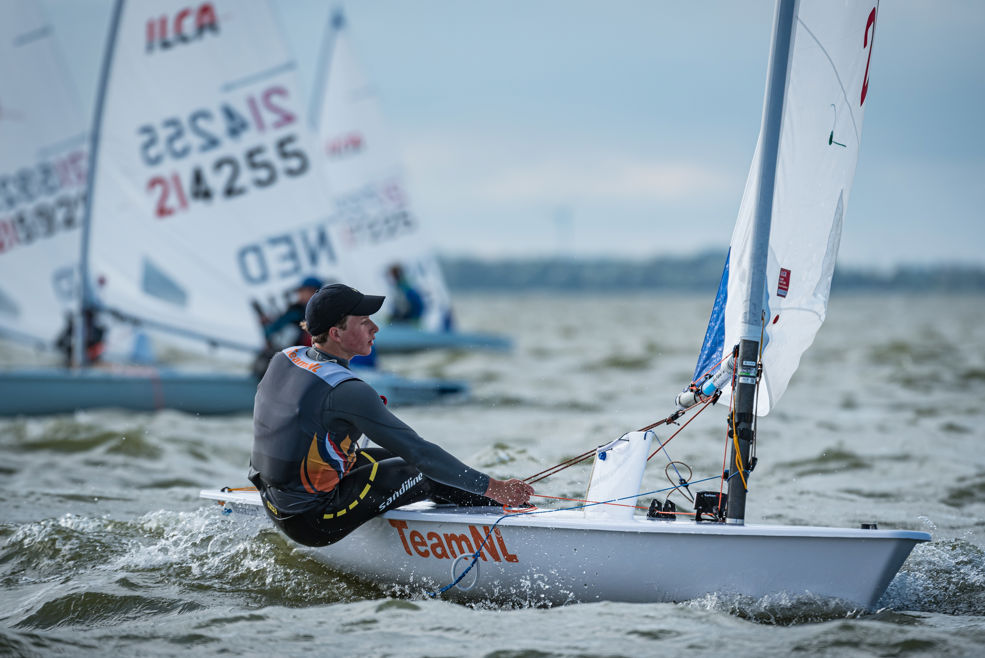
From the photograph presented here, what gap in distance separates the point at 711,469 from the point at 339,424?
11.5ft

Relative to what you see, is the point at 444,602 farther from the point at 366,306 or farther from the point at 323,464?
the point at 366,306

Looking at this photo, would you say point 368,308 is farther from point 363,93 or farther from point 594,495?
point 363,93

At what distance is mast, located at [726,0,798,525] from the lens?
11.1 feet

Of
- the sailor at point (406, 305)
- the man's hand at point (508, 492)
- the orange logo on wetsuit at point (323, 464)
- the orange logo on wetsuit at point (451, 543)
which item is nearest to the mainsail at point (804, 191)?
the man's hand at point (508, 492)

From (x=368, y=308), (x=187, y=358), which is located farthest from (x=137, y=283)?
(x=187, y=358)

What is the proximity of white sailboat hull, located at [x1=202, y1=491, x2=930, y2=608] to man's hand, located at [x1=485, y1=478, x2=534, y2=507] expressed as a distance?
0.19 feet

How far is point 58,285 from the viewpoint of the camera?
30.1ft

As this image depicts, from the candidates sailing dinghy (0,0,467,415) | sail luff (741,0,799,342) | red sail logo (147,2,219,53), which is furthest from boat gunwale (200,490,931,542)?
red sail logo (147,2,219,53)

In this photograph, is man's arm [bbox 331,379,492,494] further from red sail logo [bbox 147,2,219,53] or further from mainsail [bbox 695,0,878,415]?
red sail logo [bbox 147,2,219,53]

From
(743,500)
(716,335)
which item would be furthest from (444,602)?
(716,335)

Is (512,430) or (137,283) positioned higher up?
(137,283)

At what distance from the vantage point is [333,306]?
3.35 m

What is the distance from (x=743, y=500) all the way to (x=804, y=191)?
A: 41.9 inches

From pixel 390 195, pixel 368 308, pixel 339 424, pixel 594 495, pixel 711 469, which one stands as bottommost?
pixel 711 469
